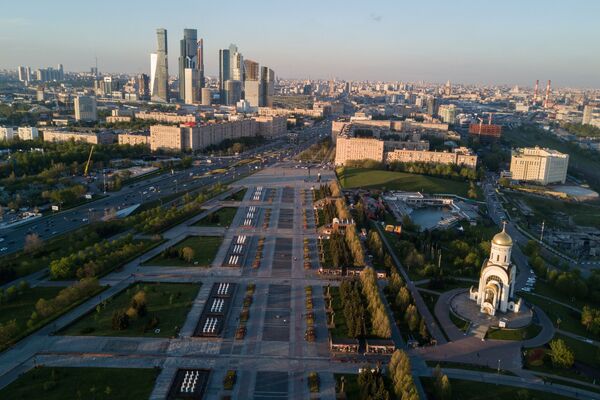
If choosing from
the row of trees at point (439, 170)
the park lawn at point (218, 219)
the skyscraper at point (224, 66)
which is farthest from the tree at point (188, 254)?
the skyscraper at point (224, 66)

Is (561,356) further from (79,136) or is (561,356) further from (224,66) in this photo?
(224,66)

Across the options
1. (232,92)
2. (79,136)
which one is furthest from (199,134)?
(232,92)

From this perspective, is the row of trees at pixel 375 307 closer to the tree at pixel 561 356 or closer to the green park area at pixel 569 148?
the tree at pixel 561 356

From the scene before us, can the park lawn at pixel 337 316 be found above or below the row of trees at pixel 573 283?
below

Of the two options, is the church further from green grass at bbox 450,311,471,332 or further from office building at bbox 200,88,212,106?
office building at bbox 200,88,212,106

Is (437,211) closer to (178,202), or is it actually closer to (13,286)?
(178,202)

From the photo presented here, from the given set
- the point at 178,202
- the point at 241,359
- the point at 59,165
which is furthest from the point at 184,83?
the point at 241,359

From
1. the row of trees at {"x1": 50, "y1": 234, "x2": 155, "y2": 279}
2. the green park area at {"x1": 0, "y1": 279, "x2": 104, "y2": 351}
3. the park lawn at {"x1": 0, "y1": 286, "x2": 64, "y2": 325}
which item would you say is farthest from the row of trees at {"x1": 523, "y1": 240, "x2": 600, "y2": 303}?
the park lawn at {"x1": 0, "y1": 286, "x2": 64, "y2": 325}
